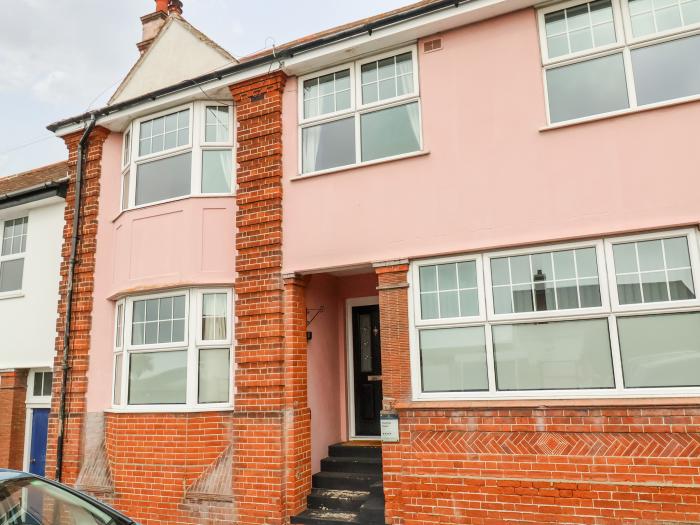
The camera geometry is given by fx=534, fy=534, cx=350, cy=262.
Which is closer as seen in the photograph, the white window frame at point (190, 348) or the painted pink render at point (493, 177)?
the painted pink render at point (493, 177)

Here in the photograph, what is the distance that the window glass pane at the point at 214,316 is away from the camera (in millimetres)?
7375

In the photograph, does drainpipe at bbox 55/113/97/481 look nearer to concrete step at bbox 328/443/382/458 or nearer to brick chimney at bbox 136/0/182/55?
brick chimney at bbox 136/0/182/55

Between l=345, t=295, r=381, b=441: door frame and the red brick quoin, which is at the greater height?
l=345, t=295, r=381, b=441: door frame

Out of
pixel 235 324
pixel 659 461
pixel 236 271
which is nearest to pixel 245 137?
pixel 236 271

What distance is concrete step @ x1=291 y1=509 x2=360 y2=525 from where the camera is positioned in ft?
20.7

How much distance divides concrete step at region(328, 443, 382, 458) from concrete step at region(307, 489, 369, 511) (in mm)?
618

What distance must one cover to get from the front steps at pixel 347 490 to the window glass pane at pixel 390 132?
4.09 m

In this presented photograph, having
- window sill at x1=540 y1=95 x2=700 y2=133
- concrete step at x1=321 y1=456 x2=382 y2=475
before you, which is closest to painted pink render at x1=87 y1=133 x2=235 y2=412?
concrete step at x1=321 y1=456 x2=382 y2=475

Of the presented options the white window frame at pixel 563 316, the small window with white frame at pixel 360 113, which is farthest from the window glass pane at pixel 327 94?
the white window frame at pixel 563 316

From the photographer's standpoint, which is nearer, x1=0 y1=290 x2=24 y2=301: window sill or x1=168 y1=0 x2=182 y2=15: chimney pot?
x1=0 y1=290 x2=24 y2=301: window sill

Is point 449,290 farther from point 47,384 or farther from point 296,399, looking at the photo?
point 47,384

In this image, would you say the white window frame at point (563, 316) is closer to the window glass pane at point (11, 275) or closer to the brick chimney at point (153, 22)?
the brick chimney at point (153, 22)

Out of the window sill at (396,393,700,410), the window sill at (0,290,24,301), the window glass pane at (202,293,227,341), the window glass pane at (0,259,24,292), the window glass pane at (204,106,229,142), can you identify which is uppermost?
the window glass pane at (204,106,229,142)

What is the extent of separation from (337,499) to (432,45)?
5949 millimetres
